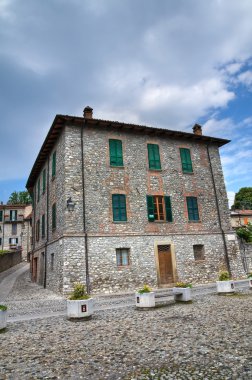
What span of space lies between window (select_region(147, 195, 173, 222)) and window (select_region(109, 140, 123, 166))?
2628mm

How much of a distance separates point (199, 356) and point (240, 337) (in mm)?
1390

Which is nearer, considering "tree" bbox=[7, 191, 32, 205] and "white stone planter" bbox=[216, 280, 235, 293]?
"white stone planter" bbox=[216, 280, 235, 293]

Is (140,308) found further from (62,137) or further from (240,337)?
(62,137)

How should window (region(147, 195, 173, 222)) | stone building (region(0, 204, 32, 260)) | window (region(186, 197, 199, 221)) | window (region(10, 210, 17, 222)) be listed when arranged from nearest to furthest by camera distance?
window (region(147, 195, 173, 222)) → window (region(186, 197, 199, 221)) → stone building (region(0, 204, 32, 260)) → window (region(10, 210, 17, 222))

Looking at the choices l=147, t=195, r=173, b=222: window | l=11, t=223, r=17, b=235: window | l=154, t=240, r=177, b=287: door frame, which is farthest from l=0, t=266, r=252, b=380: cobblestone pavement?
l=11, t=223, r=17, b=235: window

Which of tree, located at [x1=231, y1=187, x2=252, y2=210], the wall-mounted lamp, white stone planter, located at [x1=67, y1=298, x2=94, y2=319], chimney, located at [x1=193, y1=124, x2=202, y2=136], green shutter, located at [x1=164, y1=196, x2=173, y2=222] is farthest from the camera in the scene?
tree, located at [x1=231, y1=187, x2=252, y2=210]

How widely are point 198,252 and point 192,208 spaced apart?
2615 millimetres

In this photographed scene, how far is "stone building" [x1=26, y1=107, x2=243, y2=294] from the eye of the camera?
13.1 metres

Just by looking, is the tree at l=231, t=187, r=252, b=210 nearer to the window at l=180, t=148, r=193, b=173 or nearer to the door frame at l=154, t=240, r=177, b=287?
the window at l=180, t=148, r=193, b=173

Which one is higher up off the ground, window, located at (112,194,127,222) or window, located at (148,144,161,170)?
window, located at (148,144,161,170)

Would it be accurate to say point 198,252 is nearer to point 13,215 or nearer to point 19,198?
point 13,215

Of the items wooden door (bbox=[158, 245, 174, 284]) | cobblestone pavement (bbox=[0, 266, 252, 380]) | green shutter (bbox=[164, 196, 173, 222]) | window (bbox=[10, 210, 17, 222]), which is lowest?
cobblestone pavement (bbox=[0, 266, 252, 380])

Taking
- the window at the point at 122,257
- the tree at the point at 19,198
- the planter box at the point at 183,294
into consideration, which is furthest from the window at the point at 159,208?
the tree at the point at 19,198

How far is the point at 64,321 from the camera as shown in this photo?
25.1ft
